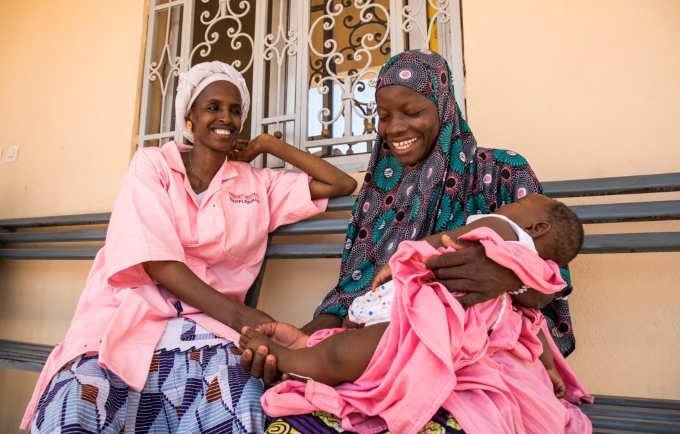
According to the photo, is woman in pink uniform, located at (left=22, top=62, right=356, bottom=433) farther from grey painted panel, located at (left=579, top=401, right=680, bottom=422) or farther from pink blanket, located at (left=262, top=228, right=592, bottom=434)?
→ grey painted panel, located at (left=579, top=401, right=680, bottom=422)

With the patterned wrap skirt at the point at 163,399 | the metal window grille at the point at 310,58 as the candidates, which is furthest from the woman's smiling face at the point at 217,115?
the patterned wrap skirt at the point at 163,399

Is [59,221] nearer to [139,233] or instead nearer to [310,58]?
[139,233]

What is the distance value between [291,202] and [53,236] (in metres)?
1.80

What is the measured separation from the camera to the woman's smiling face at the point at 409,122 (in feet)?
6.36

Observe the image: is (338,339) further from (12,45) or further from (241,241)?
(12,45)

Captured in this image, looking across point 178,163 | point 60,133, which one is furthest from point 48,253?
point 178,163

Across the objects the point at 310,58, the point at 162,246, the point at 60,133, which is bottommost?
the point at 162,246

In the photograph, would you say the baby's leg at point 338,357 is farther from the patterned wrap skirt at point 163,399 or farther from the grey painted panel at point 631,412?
the grey painted panel at point 631,412

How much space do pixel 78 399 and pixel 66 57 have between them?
3042 millimetres

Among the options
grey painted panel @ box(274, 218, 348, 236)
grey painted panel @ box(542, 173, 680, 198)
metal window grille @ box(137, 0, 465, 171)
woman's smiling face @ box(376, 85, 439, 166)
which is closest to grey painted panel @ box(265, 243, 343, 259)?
grey painted panel @ box(274, 218, 348, 236)

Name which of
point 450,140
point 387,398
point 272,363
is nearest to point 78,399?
point 272,363

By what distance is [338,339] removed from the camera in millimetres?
1445

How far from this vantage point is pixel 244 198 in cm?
237

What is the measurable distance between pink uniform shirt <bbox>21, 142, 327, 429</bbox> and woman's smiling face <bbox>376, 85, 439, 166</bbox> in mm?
→ 625
